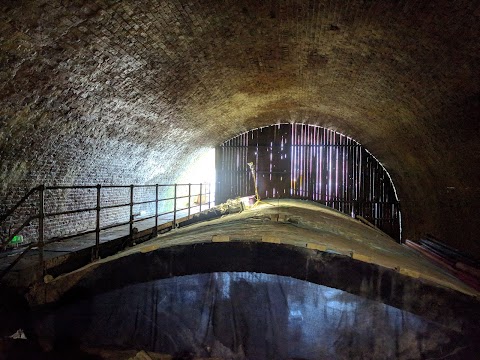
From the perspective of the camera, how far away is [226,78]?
26.3ft

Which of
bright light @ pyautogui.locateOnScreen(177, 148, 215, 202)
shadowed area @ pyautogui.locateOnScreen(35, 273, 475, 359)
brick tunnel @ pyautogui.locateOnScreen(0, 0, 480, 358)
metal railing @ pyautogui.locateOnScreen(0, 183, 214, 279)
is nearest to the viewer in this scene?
shadowed area @ pyautogui.locateOnScreen(35, 273, 475, 359)

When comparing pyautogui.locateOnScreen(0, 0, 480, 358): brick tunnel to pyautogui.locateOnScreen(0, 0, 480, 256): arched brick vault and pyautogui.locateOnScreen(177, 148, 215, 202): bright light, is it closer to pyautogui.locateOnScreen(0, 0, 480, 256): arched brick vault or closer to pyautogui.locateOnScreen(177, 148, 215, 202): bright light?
pyautogui.locateOnScreen(0, 0, 480, 256): arched brick vault

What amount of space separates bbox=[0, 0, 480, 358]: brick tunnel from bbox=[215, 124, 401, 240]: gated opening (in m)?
3.23

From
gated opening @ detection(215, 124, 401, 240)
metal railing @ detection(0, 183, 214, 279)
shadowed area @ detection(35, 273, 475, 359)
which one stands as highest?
gated opening @ detection(215, 124, 401, 240)

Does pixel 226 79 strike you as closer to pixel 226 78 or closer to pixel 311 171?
pixel 226 78

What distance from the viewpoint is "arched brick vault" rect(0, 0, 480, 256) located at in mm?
4559

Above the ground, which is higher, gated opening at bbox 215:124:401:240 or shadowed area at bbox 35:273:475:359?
gated opening at bbox 215:124:401:240

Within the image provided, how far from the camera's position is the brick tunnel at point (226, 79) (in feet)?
14.9

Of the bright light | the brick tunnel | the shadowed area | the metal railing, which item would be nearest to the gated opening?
the bright light

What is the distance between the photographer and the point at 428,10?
4.23 meters

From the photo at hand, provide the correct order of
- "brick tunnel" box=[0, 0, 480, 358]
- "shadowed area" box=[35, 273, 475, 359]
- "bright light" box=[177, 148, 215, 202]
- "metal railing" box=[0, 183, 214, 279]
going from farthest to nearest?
"bright light" box=[177, 148, 215, 202] → "brick tunnel" box=[0, 0, 480, 358] → "metal railing" box=[0, 183, 214, 279] → "shadowed area" box=[35, 273, 475, 359]

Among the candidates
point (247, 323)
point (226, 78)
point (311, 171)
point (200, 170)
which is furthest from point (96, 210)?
point (200, 170)

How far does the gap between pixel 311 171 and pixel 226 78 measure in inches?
278

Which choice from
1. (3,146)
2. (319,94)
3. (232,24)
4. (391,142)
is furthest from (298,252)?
(391,142)
